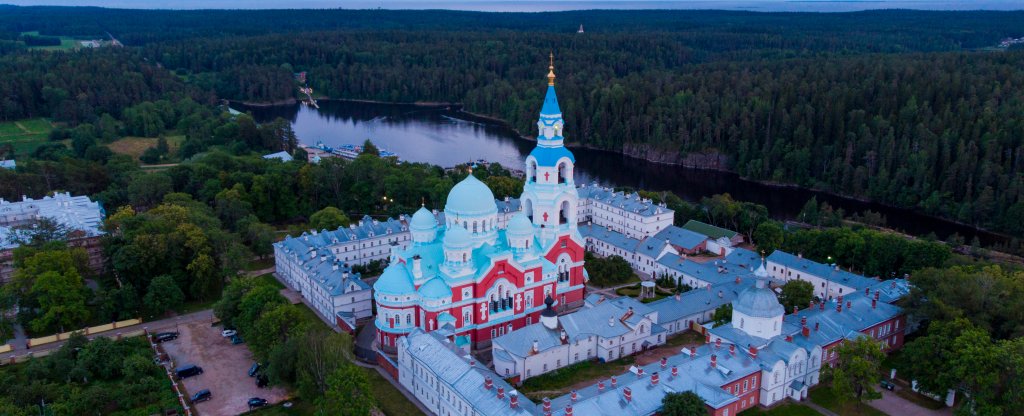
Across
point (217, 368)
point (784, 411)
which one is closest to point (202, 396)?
point (217, 368)

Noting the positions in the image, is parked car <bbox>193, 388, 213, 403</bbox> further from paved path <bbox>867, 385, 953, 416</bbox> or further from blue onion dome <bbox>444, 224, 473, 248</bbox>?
paved path <bbox>867, 385, 953, 416</bbox>

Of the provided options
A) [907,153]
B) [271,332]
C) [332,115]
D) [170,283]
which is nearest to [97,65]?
[332,115]

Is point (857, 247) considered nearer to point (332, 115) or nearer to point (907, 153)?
point (907, 153)

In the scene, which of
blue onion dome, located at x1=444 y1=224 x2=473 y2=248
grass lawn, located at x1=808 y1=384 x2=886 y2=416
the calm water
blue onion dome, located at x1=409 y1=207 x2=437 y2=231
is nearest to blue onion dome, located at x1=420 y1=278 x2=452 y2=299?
blue onion dome, located at x1=444 y1=224 x2=473 y2=248

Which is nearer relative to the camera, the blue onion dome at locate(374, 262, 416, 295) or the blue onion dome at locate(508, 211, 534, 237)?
the blue onion dome at locate(374, 262, 416, 295)

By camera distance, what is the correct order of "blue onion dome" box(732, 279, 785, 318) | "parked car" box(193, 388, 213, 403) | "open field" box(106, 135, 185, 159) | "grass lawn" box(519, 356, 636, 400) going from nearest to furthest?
"parked car" box(193, 388, 213, 403) < "blue onion dome" box(732, 279, 785, 318) < "grass lawn" box(519, 356, 636, 400) < "open field" box(106, 135, 185, 159)

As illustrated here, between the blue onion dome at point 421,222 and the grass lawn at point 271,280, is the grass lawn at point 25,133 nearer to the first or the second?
the grass lawn at point 271,280

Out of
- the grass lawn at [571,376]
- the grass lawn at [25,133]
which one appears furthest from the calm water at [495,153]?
the grass lawn at [571,376]
